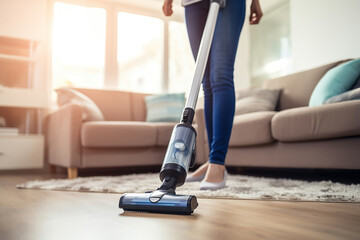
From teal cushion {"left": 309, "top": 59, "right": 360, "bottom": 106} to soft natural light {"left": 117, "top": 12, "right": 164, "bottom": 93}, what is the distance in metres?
2.42

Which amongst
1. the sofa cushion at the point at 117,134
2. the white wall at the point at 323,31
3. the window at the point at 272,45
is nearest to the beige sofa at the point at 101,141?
the sofa cushion at the point at 117,134

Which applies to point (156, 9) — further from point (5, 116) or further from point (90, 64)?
point (5, 116)

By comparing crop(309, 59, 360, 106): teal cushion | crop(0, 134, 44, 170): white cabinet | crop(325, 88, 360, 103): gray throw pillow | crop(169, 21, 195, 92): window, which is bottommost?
crop(0, 134, 44, 170): white cabinet

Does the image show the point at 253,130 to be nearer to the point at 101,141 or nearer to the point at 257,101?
the point at 257,101

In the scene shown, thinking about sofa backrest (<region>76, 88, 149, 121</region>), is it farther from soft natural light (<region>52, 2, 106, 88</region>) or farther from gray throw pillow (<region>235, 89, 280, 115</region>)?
gray throw pillow (<region>235, 89, 280, 115</region>)

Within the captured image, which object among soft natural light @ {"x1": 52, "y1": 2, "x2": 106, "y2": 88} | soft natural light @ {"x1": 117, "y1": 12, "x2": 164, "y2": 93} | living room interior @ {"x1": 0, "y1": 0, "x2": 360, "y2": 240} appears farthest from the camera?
soft natural light @ {"x1": 117, "y1": 12, "x2": 164, "y2": 93}

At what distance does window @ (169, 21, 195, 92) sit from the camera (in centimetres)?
441

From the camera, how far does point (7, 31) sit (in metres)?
2.99

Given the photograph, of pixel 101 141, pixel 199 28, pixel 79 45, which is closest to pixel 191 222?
pixel 199 28

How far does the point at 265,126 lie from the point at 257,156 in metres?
0.20

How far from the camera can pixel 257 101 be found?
2.50 metres

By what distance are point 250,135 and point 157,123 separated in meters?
0.85

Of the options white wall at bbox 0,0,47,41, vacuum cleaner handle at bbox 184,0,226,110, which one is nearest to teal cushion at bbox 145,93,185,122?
white wall at bbox 0,0,47,41

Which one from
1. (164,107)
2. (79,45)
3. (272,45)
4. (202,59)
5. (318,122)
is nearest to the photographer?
(202,59)
